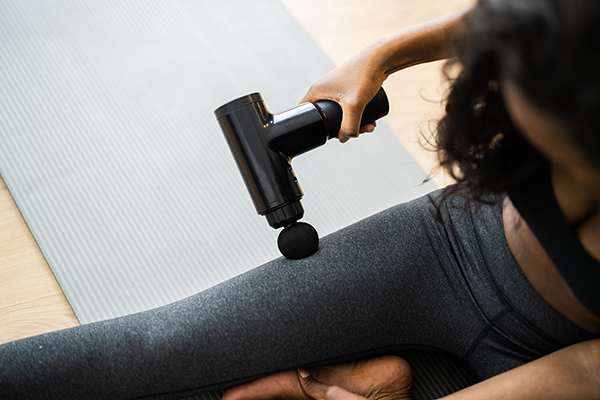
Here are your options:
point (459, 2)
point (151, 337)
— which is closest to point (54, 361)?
point (151, 337)

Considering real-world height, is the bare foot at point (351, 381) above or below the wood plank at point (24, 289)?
below

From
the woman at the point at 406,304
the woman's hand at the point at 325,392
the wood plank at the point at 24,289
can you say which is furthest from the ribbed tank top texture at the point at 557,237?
the wood plank at the point at 24,289

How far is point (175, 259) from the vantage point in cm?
106

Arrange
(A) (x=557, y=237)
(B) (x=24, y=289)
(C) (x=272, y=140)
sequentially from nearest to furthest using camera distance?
(A) (x=557, y=237) → (C) (x=272, y=140) → (B) (x=24, y=289)

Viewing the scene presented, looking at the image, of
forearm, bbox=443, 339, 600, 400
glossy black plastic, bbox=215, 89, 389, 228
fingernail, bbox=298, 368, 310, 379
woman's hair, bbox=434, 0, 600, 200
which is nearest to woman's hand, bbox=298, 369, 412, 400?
fingernail, bbox=298, 368, 310, 379

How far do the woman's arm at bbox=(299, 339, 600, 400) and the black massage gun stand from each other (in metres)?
0.35

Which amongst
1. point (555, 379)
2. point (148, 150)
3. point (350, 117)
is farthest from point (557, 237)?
point (148, 150)

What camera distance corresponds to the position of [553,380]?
0.66m

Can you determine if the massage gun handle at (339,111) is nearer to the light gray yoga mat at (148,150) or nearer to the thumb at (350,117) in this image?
the thumb at (350,117)

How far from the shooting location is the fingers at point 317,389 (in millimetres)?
808

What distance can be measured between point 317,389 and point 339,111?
484mm

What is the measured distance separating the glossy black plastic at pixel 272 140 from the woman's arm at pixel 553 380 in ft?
1.28

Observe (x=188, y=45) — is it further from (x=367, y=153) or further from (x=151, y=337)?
(x=151, y=337)

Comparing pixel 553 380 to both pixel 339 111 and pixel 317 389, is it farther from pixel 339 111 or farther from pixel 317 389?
pixel 339 111
